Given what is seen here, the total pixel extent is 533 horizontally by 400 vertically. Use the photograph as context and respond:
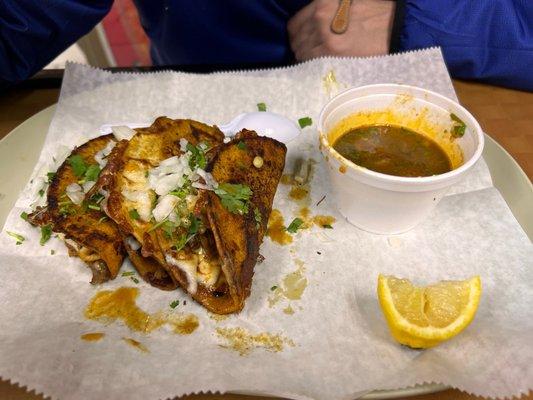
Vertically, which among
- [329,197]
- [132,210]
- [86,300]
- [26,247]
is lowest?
[329,197]

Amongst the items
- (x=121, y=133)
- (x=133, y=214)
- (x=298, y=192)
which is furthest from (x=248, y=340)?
(x=121, y=133)

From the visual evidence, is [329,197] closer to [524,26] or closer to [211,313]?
[211,313]

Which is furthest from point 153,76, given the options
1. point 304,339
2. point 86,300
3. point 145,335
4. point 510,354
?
point 510,354

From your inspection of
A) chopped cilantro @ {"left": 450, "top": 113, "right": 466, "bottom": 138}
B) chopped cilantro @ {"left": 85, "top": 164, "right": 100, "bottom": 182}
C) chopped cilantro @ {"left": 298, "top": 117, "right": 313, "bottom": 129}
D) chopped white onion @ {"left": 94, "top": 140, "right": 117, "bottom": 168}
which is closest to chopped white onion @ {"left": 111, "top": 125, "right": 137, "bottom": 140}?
chopped white onion @ {"left": 94, "top": 140, "right": 117, "bottom": 168}

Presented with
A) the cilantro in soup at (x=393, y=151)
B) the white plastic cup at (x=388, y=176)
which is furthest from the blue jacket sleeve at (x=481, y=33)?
the cilantro in soup at (x=393, y=151)

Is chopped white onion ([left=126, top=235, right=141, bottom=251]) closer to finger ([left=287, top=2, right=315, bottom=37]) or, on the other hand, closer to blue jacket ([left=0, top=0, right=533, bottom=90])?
blue jacket ([left=0, top=0, right=533, bottom=90])

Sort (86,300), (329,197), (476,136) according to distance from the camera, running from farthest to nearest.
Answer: (329,197), (476,136), (86,300)

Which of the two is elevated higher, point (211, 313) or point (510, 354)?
point (211, 313)

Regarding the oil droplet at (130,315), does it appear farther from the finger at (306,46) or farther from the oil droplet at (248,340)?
the finger at (306,46)
